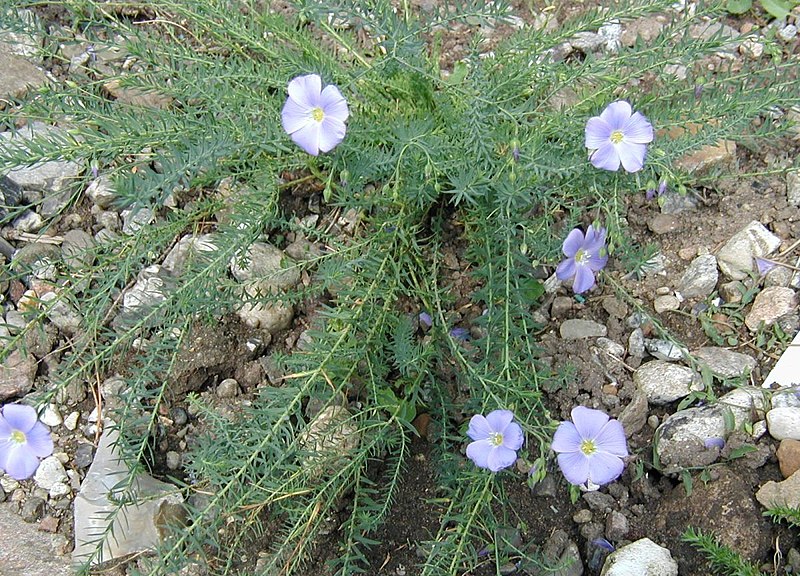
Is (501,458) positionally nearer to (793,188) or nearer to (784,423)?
(784,423)

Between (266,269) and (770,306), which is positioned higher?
(266,269)

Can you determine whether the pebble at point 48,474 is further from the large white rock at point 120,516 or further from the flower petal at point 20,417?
the flower petal at point 20,417

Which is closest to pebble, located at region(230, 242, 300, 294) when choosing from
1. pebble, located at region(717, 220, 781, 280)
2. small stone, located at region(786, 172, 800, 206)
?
pebble, located at region(717, 220, 781, 280)

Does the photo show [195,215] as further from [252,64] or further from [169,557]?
[169,557]

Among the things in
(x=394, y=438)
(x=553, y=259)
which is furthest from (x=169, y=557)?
(x=553, y=259)

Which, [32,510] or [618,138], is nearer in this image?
[618,138]

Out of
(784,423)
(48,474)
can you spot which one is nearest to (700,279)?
(784,423)

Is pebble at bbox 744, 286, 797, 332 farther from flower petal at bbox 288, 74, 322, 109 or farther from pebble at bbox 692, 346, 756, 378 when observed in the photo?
flower petal at bbox 288, 74, 322, 109
